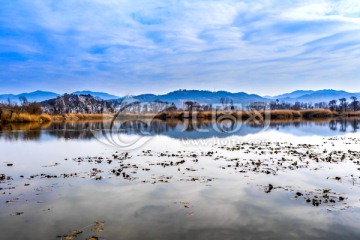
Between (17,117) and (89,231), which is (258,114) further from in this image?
(89,231)

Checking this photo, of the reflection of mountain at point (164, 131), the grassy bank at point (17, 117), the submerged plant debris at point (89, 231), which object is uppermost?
the grassy bank at point (17, 117)

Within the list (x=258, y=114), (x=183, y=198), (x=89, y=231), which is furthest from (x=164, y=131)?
(x=258, y=114)

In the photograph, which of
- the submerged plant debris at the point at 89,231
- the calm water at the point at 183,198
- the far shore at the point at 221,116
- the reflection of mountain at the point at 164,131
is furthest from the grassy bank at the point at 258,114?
the submerged plant debris at the point at 89,231

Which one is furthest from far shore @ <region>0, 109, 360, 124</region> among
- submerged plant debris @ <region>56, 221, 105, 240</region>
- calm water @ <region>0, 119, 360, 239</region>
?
submerged plant debris @ <region>56, 221, 105, 240</region>

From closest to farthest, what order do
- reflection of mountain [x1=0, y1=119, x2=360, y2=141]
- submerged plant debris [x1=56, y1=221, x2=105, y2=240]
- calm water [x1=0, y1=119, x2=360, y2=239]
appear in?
submerged plant debris [x1=56, y1=221, x2=105, y2=240] < calm water [x1=0, y1=119, x2=360, y2=239] < reflection of mountain [x1=0, y1=119, x2=360, y2=141]

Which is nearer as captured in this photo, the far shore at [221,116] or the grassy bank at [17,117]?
the grassy bank at [17,117]

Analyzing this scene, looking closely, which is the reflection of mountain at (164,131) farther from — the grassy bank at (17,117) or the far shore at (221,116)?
the far shore at (221,116)

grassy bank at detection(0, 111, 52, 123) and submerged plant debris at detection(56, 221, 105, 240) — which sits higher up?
grassy bank at detection(0, 111, 52, 123)

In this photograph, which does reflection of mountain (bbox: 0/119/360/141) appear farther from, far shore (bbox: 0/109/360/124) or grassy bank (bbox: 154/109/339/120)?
grassy bank (bbox: 154/109/339/120)

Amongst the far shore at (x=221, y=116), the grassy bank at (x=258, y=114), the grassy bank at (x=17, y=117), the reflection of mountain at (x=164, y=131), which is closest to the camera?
the reflection of mountain at (x=164, y=131)

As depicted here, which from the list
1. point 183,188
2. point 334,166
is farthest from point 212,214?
point 334,166

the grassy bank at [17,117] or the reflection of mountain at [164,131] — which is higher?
the grassy bank at [17,117]

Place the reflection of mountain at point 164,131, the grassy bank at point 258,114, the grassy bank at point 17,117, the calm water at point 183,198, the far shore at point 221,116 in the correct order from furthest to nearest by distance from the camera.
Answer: the grassy bank at point 258,114
the far shore at point 221,116
the grassy bank at point 17,117
the reflection of mountain at point 164,131
the calm water at point 183,198

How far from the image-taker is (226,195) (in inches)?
476
